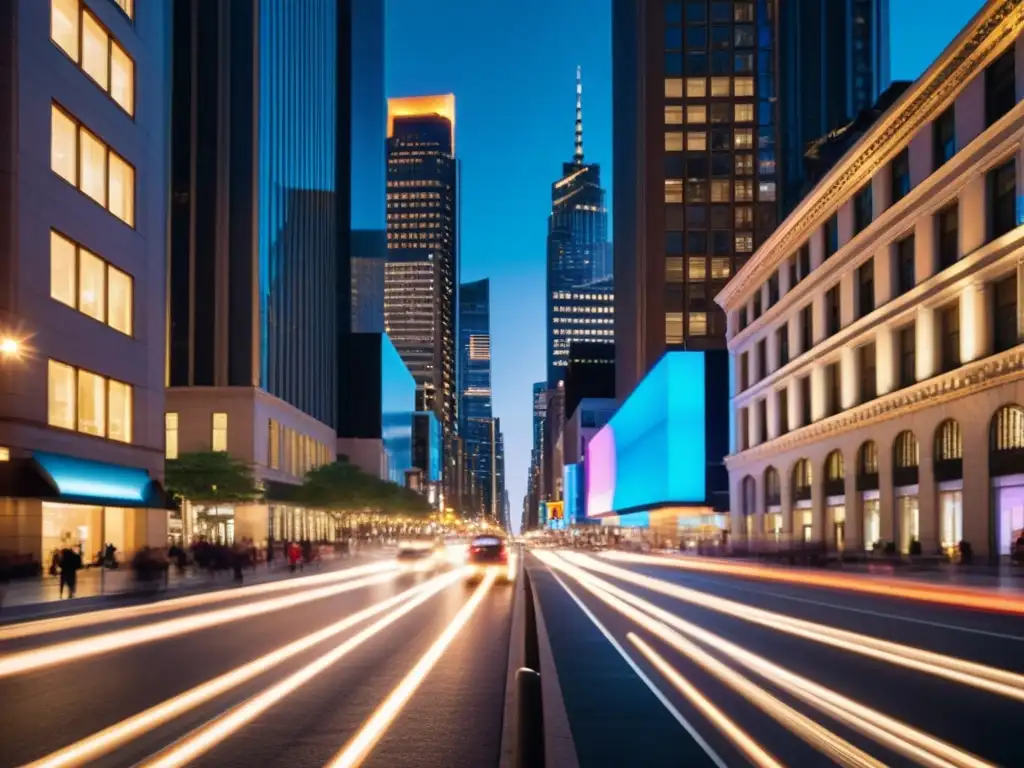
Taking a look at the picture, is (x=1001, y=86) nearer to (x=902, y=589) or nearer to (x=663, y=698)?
(x=902, y=589)

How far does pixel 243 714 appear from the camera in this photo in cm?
1173

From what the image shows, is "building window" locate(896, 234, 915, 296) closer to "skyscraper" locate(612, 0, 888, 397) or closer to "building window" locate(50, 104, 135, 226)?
"building window" locate(50, 104, 135, 226)

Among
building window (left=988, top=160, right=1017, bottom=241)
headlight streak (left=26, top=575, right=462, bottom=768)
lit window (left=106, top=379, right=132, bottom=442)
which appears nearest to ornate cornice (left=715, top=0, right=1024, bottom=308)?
building window (left=988, top=160, right=1017, bottom=241)

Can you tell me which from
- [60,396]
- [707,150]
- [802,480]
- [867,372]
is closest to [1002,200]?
[867,372]

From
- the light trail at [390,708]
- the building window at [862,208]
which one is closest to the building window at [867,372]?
the building window at [862,208]

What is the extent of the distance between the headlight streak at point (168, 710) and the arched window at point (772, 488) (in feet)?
196

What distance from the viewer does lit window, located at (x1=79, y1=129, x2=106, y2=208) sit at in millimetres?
42281

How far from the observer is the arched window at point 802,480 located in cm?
6950

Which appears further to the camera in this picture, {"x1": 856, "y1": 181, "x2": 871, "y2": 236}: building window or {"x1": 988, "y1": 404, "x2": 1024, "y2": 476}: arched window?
{"x1": 856, "y1": 181, "x2": 871, "y2": 236}: building window

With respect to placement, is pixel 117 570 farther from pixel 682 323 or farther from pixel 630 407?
pixel 630 407

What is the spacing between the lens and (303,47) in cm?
10088

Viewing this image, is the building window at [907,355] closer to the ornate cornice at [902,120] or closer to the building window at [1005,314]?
the building window at [1005,314]

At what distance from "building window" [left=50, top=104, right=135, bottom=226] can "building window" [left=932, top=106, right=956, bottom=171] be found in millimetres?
34712

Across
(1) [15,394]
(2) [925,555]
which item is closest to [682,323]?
(2) [925,555]
